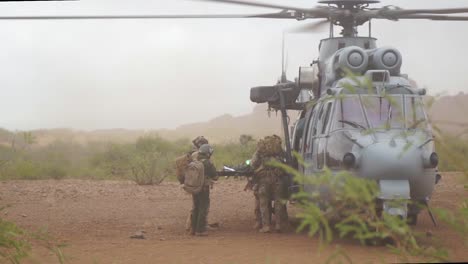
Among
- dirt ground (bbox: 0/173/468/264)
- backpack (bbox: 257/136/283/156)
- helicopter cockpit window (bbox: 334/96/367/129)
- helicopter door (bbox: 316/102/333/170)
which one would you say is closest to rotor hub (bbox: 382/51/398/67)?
helicopter cockpit window (bbox: 334/96/367/129)

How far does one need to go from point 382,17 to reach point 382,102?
1.33 metres

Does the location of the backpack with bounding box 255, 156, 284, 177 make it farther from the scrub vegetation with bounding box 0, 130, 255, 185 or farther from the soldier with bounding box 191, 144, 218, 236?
the scrub vegetation with bounding box 0, 130, 255, 185

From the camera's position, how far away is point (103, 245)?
11750 mm

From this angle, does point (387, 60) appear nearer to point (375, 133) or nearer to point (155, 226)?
point (375, 133)

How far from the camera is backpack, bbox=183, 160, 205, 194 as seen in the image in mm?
12633

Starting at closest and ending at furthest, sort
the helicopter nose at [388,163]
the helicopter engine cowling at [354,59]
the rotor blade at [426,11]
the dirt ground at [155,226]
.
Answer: the rotor blade at [426,11] → the helicopter nose at [388,163] → the dirt ground at [155,226] → the helicopter engine cowling at [354,59]

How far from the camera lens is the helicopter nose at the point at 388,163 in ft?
33.3

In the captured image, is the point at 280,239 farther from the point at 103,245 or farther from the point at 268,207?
the point at 103,245

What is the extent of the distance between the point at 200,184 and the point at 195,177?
129 millimetres

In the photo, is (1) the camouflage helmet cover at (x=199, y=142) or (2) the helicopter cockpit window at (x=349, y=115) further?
(1) the camouflage helmet cover at (x=199, y=142)

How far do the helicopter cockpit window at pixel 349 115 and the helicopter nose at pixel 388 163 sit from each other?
2.24 ft

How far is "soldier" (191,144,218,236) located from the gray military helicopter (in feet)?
4.14

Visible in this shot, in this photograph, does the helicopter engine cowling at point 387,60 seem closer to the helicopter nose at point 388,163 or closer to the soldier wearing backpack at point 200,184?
the helicopter nose at point 388,163

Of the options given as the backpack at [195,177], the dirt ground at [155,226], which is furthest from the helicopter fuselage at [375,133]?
the backpack at [195,177]
